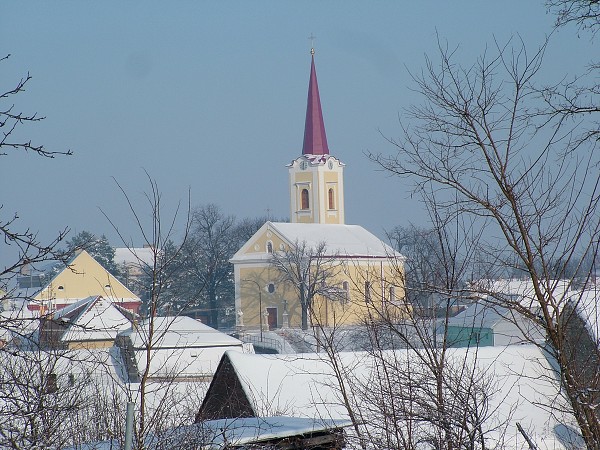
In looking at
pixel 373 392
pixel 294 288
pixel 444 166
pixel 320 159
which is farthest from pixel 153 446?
pixel 320 159

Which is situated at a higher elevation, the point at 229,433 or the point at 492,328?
the point at 492,328

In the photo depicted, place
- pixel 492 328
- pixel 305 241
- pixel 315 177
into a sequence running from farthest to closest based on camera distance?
pixel 315 177, pixel 305 241, pixel 492 328

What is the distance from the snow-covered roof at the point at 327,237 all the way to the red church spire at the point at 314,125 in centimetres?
645

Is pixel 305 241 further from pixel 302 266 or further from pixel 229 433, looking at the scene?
pixel 229 433

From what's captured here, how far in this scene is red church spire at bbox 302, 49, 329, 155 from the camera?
7112cm

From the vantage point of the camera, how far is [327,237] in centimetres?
6656

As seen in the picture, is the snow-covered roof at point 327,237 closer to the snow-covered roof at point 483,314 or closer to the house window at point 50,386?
the snow-covered roof at point 483,314

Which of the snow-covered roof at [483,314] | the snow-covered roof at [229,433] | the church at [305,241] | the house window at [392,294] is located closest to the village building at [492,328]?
the snow-covered roof at [483,314]

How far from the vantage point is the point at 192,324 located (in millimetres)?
39031

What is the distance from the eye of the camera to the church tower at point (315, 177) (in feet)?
229

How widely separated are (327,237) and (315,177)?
18.1 feet

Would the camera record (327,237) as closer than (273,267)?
No

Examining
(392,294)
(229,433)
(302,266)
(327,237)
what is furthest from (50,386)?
(327,237)

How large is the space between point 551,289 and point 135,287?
7285cm
